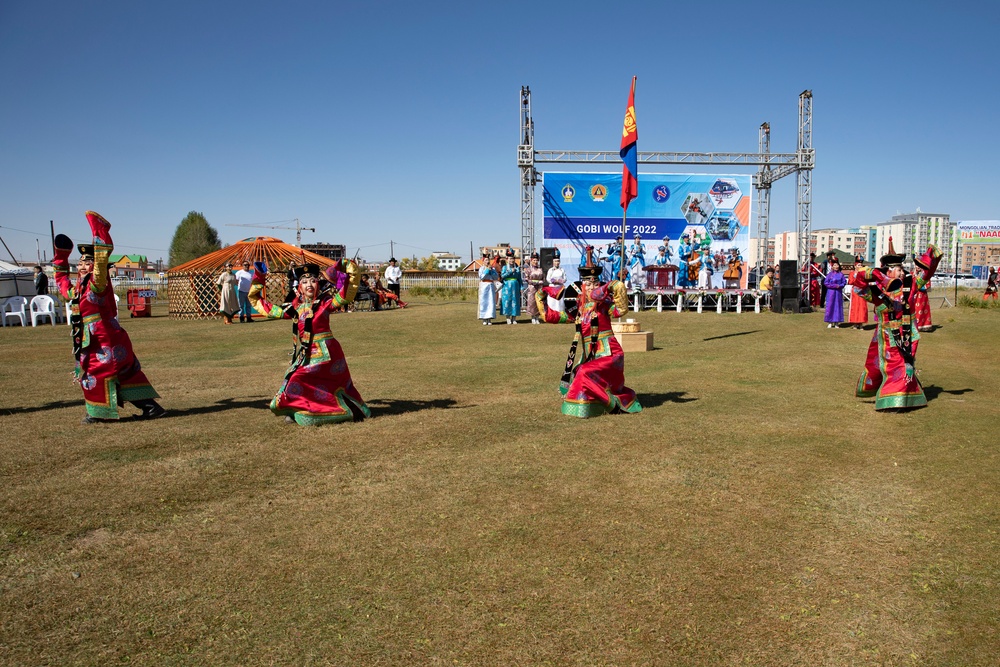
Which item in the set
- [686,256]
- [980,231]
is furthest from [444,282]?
[980,231]

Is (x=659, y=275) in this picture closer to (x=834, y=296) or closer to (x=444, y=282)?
(x=834, y=296)

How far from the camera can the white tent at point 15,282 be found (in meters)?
20.3

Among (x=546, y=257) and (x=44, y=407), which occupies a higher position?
(x=546, y=257)

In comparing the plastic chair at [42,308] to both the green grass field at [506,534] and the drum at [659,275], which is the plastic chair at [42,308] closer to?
the green grass field at [506,534]

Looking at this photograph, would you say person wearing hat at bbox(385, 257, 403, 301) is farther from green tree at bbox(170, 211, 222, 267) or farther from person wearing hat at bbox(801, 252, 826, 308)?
green tree at bbox(170, 211, 222, 267)

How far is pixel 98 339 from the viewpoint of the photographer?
668cm

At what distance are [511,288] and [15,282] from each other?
15.0m

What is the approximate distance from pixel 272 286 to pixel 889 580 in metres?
21.6

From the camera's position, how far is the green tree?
63812mm

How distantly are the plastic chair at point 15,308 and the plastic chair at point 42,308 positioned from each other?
0.24 m

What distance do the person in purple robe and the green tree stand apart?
58260 millimetres

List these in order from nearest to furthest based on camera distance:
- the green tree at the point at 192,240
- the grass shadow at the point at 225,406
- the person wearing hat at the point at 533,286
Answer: the grass shadow at the point at 225,406 < the person wearing hat at the point at 533,286 < the green tree at the point at 192,240

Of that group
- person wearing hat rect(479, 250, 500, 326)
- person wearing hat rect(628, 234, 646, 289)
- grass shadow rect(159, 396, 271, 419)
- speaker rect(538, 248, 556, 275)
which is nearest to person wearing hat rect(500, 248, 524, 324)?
person wearing hat rect(479, 250, 500, 326)

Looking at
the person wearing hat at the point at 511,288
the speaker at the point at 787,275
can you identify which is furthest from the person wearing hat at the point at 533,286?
the speaker at the point at 787,275
